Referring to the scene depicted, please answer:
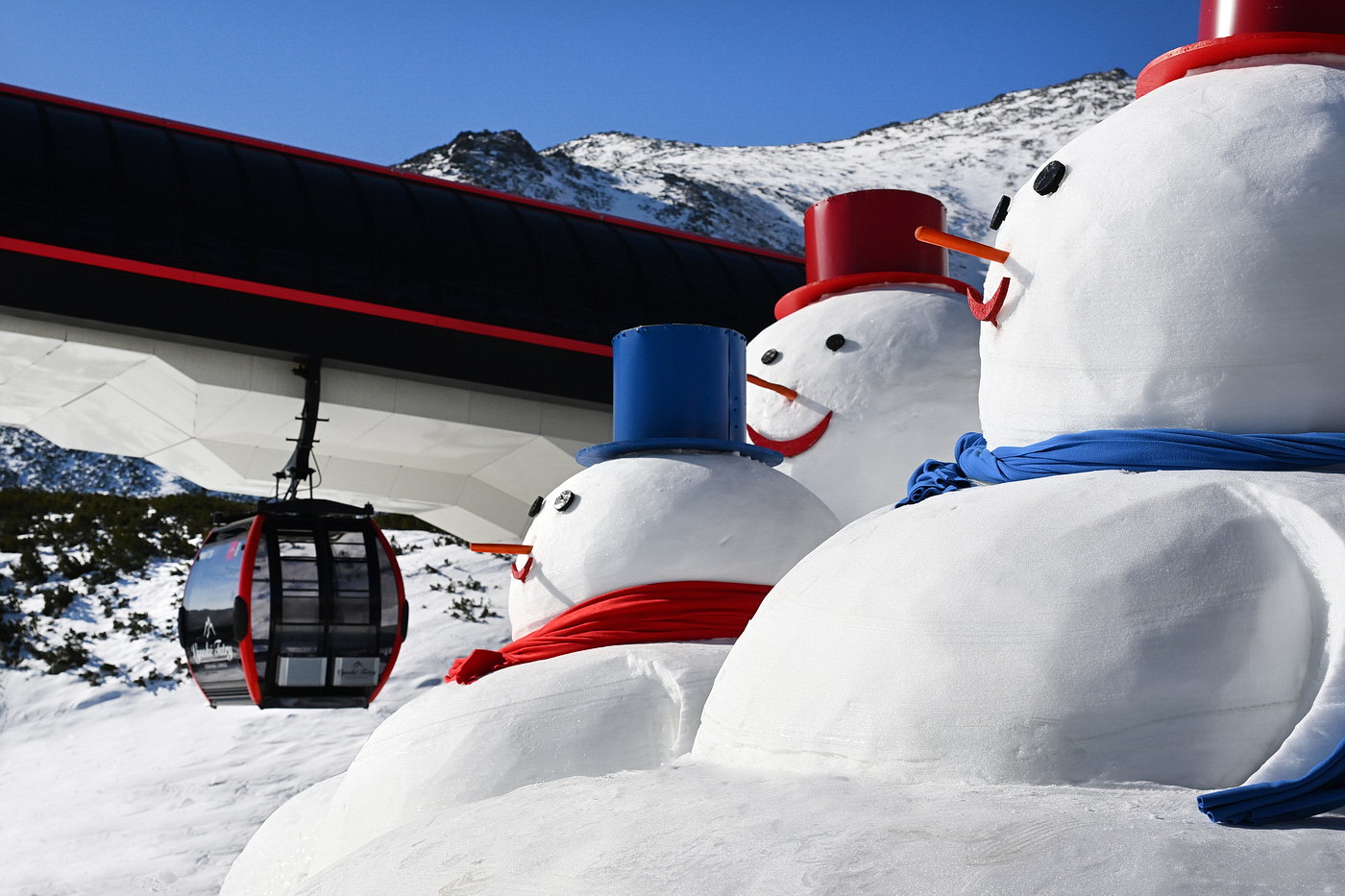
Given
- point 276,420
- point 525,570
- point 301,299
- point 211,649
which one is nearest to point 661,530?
point 525,570

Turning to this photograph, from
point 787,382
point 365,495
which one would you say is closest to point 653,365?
point 787,382

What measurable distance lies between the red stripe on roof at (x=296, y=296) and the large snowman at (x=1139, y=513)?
18.4 feet

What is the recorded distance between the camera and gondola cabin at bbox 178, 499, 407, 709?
5.80 meters

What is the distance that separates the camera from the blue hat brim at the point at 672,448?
4.09m

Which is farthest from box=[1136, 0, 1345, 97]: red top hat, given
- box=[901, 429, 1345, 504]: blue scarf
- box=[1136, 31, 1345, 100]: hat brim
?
box=[901, 429, 1345, 504]: blue scarf

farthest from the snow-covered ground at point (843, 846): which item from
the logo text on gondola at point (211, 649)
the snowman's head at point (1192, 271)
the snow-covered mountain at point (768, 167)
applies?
the snow-covered mountain at point (768, 167)

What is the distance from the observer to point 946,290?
5191mm

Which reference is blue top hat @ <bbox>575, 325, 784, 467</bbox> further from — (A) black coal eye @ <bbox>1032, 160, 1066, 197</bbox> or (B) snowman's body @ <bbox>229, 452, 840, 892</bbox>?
(A) black coal eye @ <bbox>1032, 160, 1066, 197</bbox>

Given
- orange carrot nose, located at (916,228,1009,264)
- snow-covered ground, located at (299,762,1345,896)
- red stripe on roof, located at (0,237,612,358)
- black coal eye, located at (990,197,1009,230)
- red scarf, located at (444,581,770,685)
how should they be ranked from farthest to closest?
red stripe on roof, located at (0,237,612,358) < red scarf, located at (444,581,770,685) < black coal eye, located at (990,197,1009,230) < orange carrot nose, located at (916,228,1009,264) < snow-covered ground, located at (299,762,1345,896)

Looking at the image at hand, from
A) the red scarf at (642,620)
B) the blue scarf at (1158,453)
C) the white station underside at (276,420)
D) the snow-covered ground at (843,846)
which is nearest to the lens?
the snow-covered ground at (843,846)

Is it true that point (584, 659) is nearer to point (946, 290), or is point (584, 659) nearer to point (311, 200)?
point (946, 290)

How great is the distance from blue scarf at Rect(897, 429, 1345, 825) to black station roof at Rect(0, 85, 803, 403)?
568 cm

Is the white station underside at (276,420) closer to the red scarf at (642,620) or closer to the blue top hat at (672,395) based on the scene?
the blue top hat at (672,395)

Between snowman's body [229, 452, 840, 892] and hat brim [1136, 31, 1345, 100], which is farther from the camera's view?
snowman's body [229, 452, 840, 892]
